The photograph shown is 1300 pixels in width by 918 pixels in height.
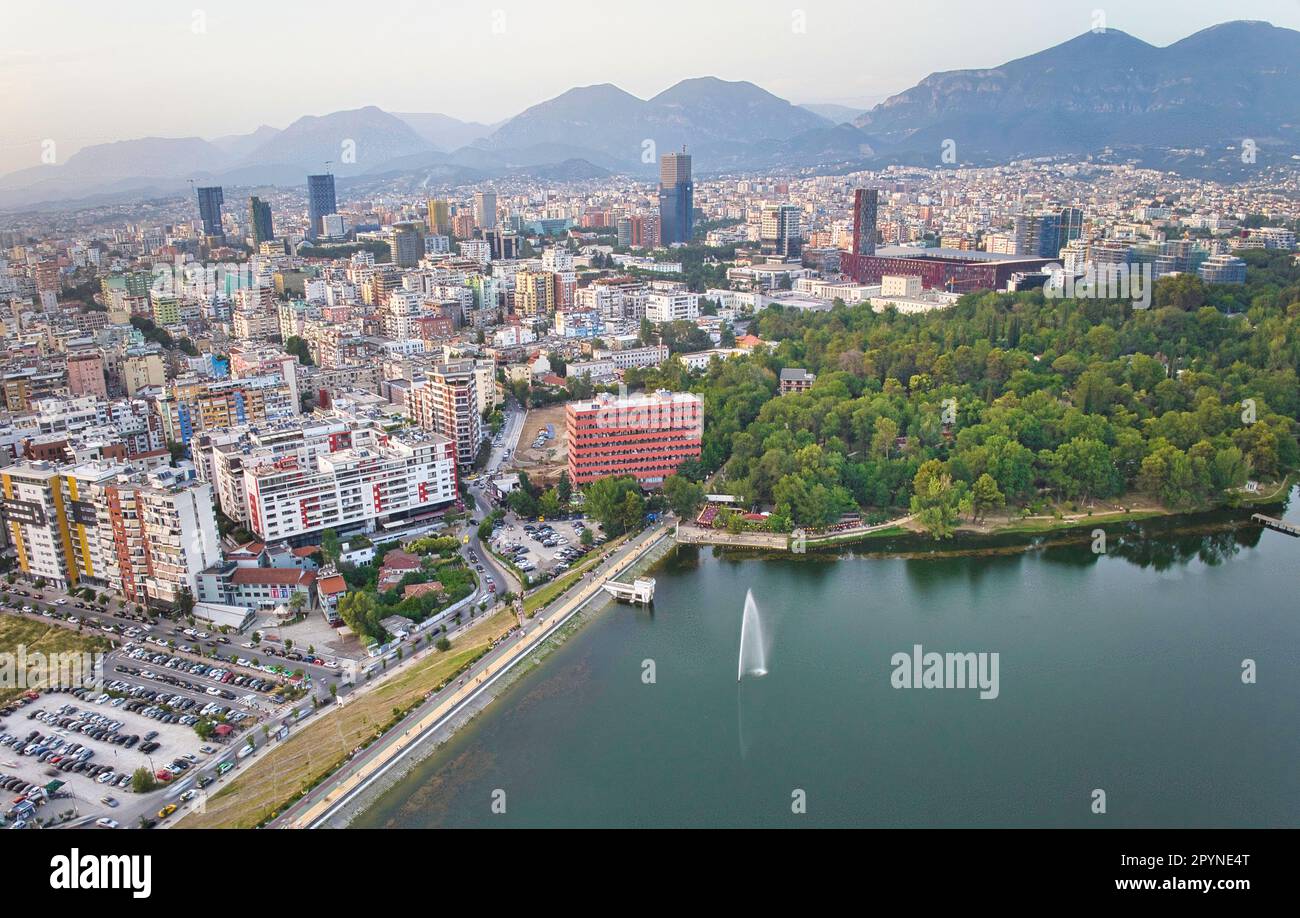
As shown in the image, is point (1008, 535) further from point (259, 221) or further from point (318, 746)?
point (259, 221)

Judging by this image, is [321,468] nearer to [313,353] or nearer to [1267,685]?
[1267,685]

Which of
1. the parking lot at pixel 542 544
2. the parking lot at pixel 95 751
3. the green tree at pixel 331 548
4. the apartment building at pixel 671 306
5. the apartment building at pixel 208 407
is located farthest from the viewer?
the apartment building at pixel 671 306

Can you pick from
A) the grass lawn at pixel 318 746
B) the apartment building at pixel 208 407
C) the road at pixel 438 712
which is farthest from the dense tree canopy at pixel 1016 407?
the apartment building at pixel 208 407

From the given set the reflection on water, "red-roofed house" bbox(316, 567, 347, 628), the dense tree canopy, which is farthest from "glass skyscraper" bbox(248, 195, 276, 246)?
the reflection on water

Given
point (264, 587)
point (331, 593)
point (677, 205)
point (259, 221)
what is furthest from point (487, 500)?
point (259, 221)

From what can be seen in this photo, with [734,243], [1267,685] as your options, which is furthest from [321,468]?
[734,243]

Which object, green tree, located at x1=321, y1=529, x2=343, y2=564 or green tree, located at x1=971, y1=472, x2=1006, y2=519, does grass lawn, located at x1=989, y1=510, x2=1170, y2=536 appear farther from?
green tree, located at x1=321, y1=529, x2=343, y2=564

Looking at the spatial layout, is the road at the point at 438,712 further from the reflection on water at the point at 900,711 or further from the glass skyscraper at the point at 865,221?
the glass skyscraper at the point at 865,221
